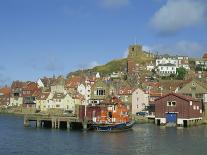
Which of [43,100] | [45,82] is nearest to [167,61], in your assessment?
[45,82]

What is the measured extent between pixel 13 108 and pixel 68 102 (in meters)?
30.7

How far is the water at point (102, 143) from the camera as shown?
4672cm

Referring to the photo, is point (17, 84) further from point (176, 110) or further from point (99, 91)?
point (176, 110)

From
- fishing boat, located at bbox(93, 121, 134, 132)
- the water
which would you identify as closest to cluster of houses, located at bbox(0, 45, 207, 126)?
fishing boat, located at bbox(93, 121, 134, 132)

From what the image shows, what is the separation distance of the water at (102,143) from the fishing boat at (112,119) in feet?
6.64

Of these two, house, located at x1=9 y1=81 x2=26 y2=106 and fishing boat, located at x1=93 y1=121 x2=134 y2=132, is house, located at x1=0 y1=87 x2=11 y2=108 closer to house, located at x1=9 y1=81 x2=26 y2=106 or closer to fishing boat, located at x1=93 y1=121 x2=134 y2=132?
house, located at x1=9 y1=81 x2=26 y2=106

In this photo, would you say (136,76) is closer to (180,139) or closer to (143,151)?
(180,139)

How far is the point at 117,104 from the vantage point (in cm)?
6862

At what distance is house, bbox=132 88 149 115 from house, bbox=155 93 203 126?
14928 mm

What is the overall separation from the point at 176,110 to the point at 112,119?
16.4 m

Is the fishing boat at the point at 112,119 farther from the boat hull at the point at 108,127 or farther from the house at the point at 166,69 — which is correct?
the house at the point at 166,69

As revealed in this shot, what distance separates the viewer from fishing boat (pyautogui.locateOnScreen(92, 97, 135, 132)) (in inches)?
2616

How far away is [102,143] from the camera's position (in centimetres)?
5281

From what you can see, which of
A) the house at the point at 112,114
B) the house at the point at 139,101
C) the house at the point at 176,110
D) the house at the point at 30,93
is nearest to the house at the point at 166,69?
the house at the point at 30,93
